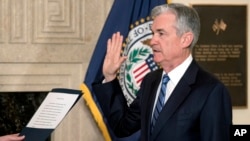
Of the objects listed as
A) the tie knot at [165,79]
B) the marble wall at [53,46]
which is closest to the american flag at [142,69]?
the marble wall at [53,46]

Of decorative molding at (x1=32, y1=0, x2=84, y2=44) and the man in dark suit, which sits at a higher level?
decorative molding at (x1=32, y1=0, x2=84, y2=44)

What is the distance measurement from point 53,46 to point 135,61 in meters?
0.62

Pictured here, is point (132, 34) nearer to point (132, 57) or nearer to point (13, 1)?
point (132, 57)

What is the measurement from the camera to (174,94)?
204 cm

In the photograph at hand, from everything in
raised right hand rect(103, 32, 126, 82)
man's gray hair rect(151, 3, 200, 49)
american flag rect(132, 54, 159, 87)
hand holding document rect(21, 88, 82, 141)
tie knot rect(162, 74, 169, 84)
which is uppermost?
man's gray hair rect(151, 3, 200, 49)

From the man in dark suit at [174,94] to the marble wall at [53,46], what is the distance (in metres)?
1.54

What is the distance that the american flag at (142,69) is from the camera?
11.7 ft

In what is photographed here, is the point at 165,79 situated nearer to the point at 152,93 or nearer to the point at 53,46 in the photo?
the point at 152,93

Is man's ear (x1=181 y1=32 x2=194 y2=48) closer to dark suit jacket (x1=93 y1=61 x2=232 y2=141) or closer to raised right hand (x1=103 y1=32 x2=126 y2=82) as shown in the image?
dark suit jacket (x1=93 y1=61 x2=232 y2=141)

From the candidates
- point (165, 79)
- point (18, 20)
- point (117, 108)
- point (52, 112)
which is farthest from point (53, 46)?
point (165, 79)

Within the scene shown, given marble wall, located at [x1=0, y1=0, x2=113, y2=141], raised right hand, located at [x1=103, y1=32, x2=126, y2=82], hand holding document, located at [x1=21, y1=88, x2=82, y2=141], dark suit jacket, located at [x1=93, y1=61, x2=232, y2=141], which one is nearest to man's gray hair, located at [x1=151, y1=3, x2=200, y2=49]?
dark suit jacket, located at [x1=93, y1=61, x2=232, y2=141]

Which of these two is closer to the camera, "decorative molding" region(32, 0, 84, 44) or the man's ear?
the man's ear

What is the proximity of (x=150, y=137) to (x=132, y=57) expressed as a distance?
1.57 m

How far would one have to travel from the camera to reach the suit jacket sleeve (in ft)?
7.25
